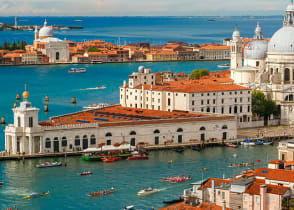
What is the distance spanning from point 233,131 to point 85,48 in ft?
345

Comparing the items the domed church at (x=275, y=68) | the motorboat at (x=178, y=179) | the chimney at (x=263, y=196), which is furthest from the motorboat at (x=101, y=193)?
the domed church at (x=275, y=68)

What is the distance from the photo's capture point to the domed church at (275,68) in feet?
198

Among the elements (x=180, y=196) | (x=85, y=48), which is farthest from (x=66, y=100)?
(x=85, y=48)

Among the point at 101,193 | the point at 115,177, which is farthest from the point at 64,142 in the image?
the point at 101,193

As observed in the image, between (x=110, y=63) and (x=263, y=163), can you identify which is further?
(x=110, y=63)

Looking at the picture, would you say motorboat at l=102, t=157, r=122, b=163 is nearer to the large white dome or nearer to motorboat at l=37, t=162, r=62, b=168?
motorboat at l=37, t=162, r=62, b=168

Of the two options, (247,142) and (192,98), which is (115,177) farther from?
(192,98)

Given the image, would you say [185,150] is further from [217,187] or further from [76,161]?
[217,187]

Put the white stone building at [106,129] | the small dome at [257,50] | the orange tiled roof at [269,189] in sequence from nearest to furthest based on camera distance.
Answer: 1. the orange tiled roof at [269,189]
2. the white stone building at [106,129]
3. the small dome at [257,50]

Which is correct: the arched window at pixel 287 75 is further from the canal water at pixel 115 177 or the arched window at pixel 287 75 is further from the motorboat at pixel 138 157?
the motorboat at pixel 138 157

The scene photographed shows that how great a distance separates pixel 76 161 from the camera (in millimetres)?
45344

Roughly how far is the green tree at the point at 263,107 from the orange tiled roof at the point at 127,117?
21.1 feet

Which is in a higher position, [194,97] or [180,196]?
[194,97]

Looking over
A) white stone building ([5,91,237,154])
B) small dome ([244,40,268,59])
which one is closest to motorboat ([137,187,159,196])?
white stone building ([5,91,237,154])
